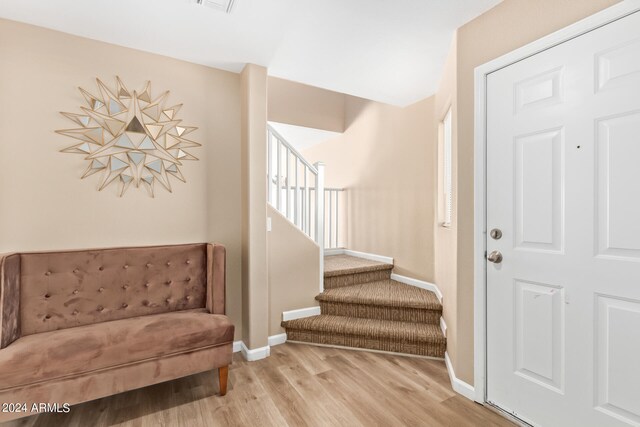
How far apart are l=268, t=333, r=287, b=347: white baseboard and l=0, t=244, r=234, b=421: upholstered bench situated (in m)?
0.76

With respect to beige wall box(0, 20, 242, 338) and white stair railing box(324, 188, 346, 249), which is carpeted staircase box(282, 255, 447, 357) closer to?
beige wall box(0, 20, 242, 338)

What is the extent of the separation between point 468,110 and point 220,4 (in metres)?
1.73

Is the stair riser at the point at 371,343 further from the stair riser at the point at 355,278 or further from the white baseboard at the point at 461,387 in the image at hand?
the stair riser at the point at 355,278

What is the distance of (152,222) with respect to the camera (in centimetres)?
238

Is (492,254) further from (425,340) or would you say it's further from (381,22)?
(381,22)

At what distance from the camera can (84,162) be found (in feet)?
7.04

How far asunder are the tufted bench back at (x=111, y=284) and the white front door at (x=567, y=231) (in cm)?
197

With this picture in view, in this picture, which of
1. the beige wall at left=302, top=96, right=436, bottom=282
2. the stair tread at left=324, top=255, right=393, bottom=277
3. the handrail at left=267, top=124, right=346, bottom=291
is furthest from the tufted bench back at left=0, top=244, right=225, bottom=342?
the beige wall at left=302, top=96, right=436, bottom=282

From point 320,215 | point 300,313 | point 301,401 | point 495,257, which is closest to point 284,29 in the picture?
point 320,215

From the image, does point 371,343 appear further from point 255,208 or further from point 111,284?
point 111,284

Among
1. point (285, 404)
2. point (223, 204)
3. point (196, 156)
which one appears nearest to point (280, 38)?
point (196, 156)

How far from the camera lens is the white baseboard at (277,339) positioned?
9.10 feet

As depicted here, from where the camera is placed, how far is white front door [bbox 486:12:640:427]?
1.33 m

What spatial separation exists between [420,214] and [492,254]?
5.19 ft
